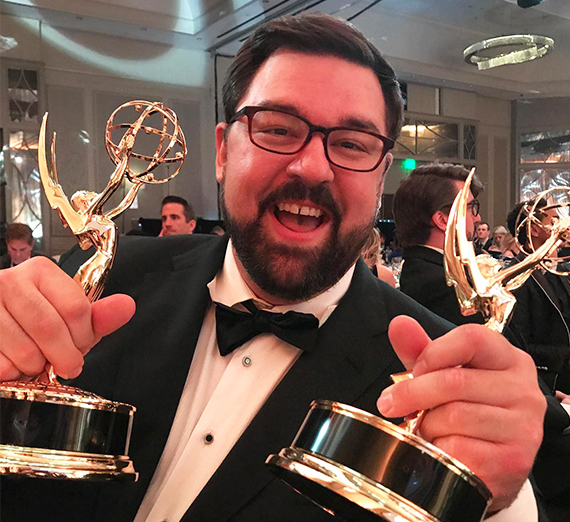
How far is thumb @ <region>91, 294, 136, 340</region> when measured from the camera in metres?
0.86

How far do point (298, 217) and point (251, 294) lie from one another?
11.9 inches

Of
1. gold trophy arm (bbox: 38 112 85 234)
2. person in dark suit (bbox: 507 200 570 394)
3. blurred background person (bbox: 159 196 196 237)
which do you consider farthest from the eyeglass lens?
blurred background person (bbox: 159 196 196 237)

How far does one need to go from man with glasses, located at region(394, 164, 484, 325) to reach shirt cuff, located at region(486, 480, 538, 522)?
4.85ft

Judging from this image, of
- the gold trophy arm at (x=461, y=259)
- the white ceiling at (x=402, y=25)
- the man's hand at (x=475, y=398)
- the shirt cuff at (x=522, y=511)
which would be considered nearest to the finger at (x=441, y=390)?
the man's hand at (x=475, y=398)

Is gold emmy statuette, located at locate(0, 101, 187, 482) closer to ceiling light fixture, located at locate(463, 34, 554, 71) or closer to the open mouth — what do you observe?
the open mouth

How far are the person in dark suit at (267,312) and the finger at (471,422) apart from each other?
248mm

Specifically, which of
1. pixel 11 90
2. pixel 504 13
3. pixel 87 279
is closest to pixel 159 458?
pixel 87 279

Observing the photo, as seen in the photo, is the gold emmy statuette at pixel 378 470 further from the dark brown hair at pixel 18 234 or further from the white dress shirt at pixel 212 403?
the dark brown hair at pixel 18 234

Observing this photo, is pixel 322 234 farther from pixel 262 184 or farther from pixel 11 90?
pixel 11 90

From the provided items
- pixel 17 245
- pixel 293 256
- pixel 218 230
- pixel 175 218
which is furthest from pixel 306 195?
pixel 218 230

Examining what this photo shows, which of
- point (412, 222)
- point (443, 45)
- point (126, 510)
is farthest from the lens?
point (443, 45)

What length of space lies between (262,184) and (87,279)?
49cm

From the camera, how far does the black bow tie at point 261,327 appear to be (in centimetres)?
127

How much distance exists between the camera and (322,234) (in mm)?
1259
